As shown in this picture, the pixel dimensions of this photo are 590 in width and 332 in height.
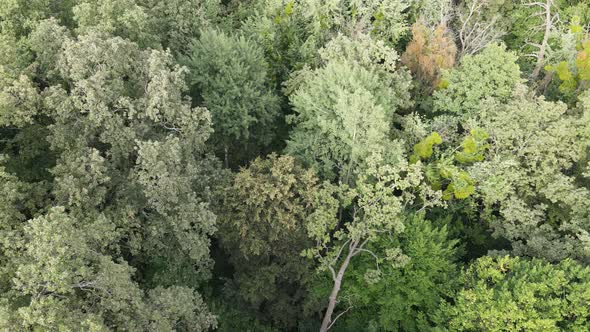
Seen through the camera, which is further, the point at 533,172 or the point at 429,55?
the point at 429,55

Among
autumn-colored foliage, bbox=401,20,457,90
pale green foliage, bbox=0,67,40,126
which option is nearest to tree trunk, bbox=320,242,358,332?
autumn-colored foliage, bbox=401,20,457,90

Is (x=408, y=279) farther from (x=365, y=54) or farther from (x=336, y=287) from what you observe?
(x=365, y=54)

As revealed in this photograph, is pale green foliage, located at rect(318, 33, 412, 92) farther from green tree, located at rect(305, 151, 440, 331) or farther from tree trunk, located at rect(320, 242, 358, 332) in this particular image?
tree trunk, located at rect(320, 242, 358, 332)

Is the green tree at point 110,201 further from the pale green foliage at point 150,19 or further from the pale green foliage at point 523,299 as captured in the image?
the pale green foliage at point 523,299

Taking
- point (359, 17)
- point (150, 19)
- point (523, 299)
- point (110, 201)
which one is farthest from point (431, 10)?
point (110, 201)

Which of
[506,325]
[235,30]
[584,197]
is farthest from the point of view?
[235,30]

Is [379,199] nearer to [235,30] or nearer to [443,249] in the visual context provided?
[443,249]

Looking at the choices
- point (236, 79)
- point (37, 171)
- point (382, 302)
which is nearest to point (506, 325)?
point (382, 302)
